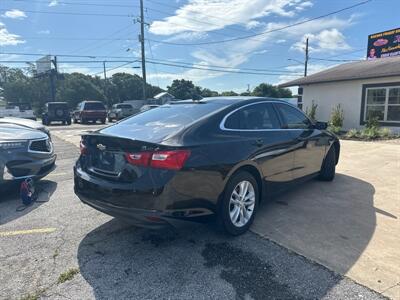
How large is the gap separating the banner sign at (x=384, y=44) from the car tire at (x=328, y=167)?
1933 centimetres

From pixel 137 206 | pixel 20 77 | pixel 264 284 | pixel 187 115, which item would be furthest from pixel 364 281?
pixel 20 77

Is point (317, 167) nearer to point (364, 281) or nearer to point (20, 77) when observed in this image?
point (364, 281)

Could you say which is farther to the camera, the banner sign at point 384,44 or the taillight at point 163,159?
the banner sign at point 384,44

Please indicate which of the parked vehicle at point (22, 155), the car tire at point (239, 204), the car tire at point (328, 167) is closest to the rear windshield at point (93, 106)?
the parked vehicle at point (22, 155)

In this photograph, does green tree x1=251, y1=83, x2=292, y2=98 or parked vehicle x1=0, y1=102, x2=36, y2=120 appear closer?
parked vehicle x1=0, y1=102, x2=36, y2=120

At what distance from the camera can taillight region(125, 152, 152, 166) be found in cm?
278

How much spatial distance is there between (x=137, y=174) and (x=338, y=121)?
45.0ft

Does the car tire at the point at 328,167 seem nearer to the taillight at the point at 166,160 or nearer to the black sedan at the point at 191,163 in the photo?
the black sedan at the point at 191,163

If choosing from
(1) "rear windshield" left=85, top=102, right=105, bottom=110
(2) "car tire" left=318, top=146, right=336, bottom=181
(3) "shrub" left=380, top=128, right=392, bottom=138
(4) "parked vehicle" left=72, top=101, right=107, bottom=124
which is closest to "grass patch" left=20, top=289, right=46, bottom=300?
(2) "car tire" left=318, top=146, right=336, bottom=181

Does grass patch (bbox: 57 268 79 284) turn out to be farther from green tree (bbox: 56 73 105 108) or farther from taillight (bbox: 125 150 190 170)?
green tree (bbox: 56 73 105 108)

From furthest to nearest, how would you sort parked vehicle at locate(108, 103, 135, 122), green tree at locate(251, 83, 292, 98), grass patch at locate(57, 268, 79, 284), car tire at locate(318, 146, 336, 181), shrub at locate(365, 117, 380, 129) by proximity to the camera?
green tree at locate(251, 83, 292, 98) → parked vehicle at locate(108, 103, 135, 122) → shrub at locate(365, 117, 380, 129) → car tire at locate(318, 146, 336, 181) → grass patch at locate(57, 268, 79, 284)

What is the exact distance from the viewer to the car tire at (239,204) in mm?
3215

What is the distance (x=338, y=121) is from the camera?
14.4m

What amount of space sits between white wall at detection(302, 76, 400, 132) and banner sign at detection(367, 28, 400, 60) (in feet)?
27.3
